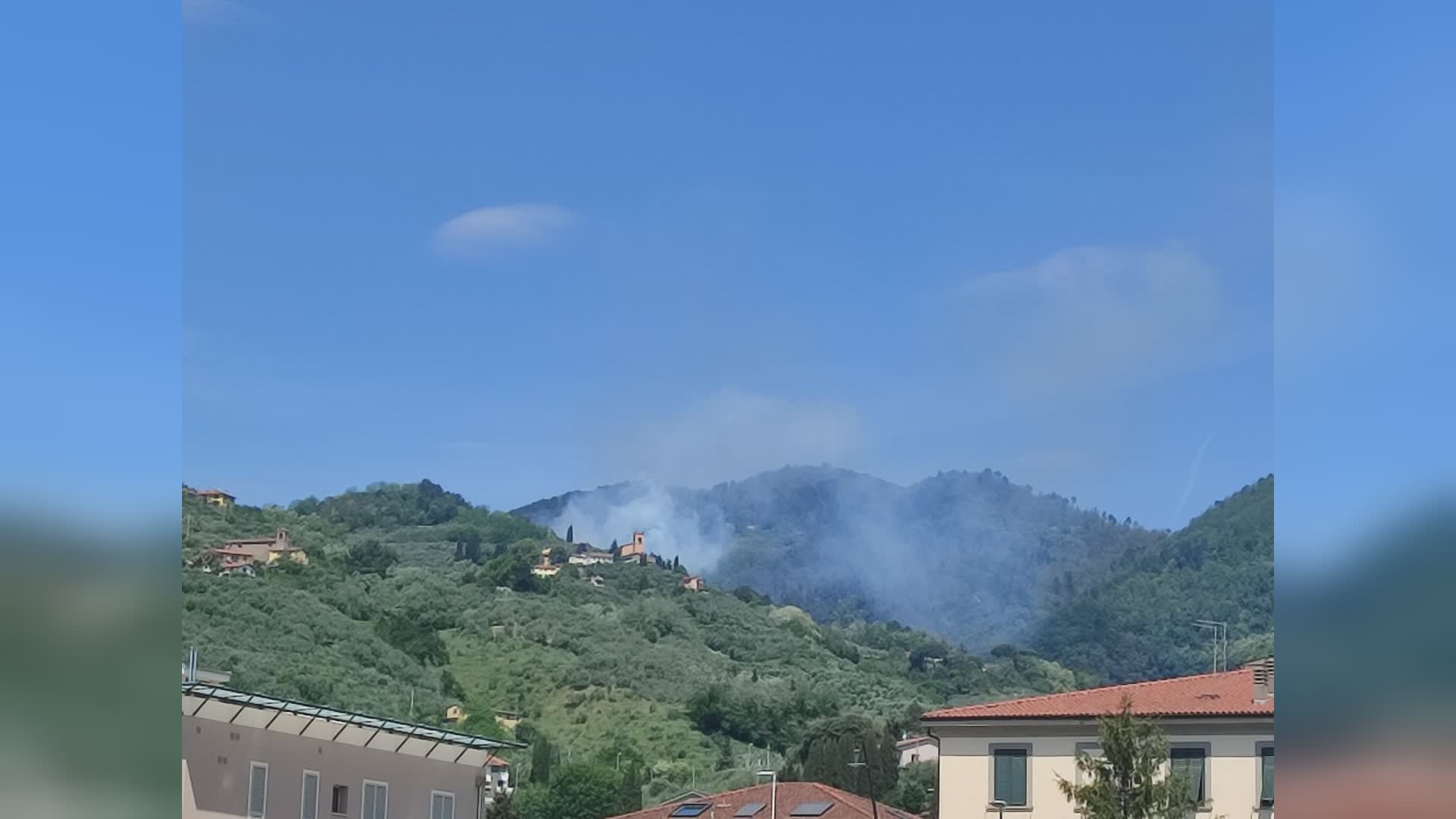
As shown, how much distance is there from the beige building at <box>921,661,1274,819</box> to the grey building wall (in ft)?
16.6

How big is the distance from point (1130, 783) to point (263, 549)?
20.0m

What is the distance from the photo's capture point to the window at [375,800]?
16.2m

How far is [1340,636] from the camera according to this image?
3.24 m

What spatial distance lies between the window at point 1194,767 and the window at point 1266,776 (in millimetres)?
400

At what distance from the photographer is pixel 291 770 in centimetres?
1577

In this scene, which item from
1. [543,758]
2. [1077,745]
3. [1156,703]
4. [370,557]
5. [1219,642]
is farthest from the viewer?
[370,557]

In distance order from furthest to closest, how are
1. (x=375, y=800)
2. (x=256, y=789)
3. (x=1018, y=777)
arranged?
(x=375, y=800), (x=256, y=789), (x=1018, y=777)

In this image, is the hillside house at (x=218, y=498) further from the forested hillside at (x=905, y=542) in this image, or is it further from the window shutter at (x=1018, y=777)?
the window shutter at (x=1018, y=777)

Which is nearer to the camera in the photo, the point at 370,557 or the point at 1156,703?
the point at 1156,703

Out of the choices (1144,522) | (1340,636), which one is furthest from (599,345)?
(1340,636)

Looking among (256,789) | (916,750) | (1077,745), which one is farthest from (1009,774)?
(916,750)

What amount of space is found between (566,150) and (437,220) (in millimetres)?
2449

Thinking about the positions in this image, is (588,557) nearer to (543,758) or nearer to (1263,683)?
(543,758)

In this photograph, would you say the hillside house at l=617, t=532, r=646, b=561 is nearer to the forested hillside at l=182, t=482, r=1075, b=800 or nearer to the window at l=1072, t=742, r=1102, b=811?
the forested hillside at l=182, t=482, r=1075, b=800
